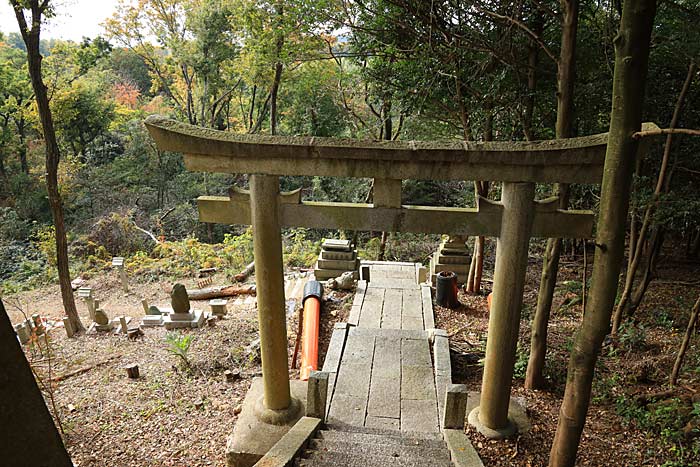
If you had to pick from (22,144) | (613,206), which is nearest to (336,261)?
(613,206)

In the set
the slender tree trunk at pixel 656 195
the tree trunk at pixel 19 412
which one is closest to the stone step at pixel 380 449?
the tree trunk at pixel 19 412

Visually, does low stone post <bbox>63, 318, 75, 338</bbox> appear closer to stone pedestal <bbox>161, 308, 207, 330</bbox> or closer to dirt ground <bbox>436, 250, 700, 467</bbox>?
Result: stone pedestal <bbox>161, 308, 207, 330</bbox>

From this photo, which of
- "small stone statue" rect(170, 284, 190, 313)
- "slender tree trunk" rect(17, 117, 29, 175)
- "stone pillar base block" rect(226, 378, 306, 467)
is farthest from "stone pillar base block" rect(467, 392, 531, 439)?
"slender tree trunk" rect(17, 117, 29, 175)

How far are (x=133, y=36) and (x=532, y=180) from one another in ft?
67.2

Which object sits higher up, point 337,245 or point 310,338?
point 337,245

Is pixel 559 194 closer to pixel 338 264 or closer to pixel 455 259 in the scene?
pixel 455 259

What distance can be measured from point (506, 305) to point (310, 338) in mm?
3717

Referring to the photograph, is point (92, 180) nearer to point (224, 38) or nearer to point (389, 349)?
point (224, 38)

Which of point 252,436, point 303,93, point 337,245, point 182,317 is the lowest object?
point 182,317

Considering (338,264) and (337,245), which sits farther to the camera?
(337,245)

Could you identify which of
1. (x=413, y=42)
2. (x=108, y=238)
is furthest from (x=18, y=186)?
(x=413, y=42)

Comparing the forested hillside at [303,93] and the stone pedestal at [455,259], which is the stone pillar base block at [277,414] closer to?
the forested hillside at [303,93]

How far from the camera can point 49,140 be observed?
27.8 ft

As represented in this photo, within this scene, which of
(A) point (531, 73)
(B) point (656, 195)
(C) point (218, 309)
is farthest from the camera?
(C) point (218, 309)
